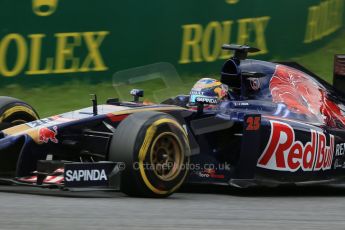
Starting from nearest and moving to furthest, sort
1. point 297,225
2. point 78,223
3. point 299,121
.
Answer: point 78,223
point 297,225
point 299,121

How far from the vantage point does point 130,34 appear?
40.2 feet

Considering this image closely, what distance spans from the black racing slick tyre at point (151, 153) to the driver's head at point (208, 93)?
938 mm

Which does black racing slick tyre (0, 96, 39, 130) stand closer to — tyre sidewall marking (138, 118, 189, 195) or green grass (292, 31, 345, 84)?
tyre sidewall marking (138, 118, 189, 195)

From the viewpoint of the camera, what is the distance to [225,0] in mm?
13359

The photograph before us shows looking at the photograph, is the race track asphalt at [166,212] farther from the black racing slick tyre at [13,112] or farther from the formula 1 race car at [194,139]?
the black racing slick tyre at [13,112]

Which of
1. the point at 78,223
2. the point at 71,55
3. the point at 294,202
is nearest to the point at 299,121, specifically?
the point at 294,202

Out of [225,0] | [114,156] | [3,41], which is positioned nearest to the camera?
[114,156]

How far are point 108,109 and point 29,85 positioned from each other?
4.78m

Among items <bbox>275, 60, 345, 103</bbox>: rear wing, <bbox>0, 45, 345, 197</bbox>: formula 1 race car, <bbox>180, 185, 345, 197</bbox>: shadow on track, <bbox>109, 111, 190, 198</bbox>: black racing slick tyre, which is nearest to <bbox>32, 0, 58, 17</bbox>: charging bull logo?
<bbox>0, 45, 345, 197</bbox>: formula 1 race car

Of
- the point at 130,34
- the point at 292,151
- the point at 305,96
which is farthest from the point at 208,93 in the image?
the point at 130,34

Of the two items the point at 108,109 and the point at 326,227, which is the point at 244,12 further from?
the point at 326,227

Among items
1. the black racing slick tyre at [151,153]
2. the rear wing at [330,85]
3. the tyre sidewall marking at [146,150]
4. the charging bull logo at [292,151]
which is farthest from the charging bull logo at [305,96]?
the tyre sidewall marking at [146,150]

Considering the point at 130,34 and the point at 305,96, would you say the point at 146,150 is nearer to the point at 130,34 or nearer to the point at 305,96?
the point at 305,96

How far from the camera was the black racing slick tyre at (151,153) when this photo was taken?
6250mm
